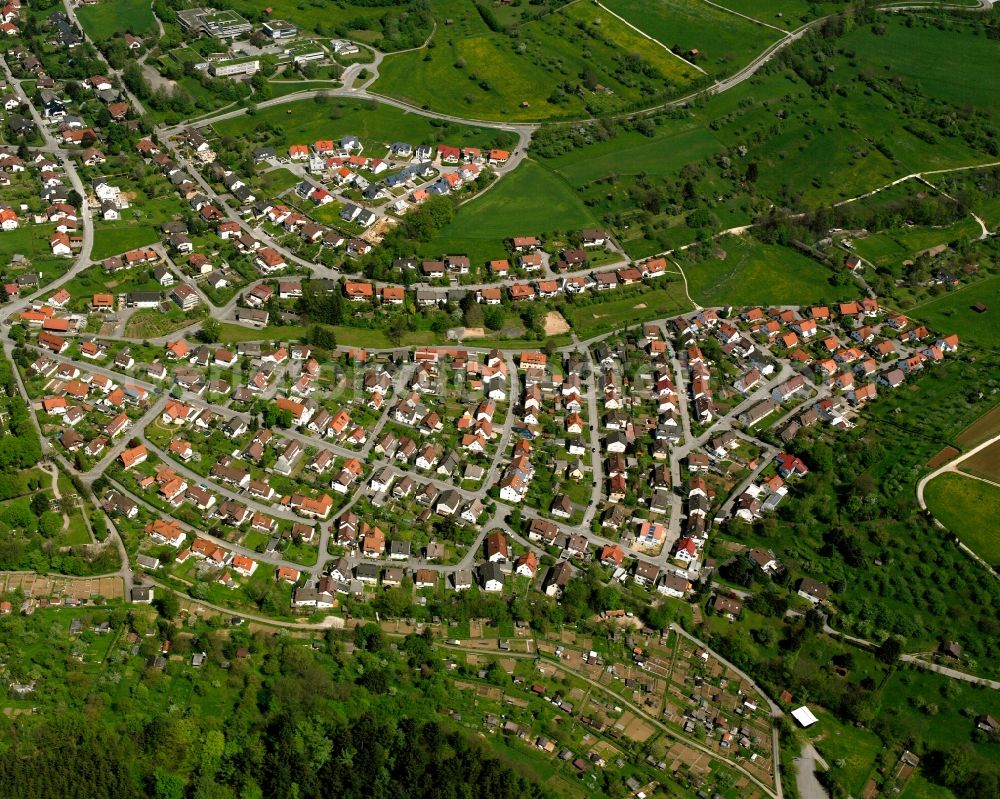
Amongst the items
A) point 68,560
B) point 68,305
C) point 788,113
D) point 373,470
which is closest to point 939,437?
Answer: point 373,470

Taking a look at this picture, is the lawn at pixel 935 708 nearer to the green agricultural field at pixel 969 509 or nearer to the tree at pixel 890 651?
the tree at pixel 890 651

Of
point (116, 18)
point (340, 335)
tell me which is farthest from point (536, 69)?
point (340, 335)

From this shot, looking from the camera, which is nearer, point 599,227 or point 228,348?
point 228,348

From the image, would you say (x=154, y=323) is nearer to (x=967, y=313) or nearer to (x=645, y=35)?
(x=967, y=313)

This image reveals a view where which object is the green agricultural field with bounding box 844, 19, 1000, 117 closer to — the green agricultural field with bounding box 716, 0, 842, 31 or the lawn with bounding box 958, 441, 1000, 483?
the green agricultural field with bounding box 716, 0, 842, 31

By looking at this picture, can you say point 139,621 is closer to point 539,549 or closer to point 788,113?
point 539,549

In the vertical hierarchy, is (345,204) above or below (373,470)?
above

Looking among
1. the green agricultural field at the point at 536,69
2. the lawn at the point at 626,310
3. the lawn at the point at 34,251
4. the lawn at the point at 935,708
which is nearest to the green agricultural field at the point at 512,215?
the lawn at the point at 626,310

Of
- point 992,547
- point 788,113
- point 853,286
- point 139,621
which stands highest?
point 788,113
